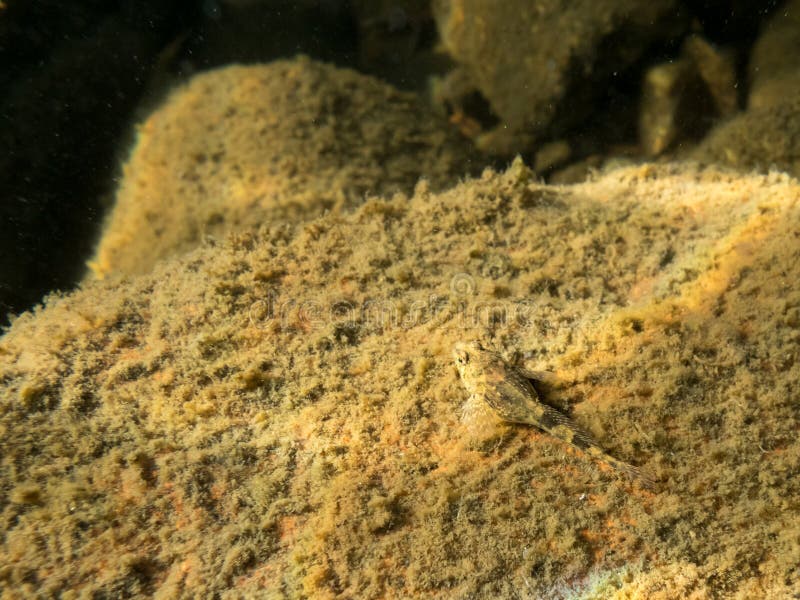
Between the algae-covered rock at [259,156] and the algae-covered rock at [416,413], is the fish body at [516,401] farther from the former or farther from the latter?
the algae-covered rock at [259,156]

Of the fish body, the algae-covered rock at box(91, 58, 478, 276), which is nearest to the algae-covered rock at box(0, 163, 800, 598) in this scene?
the fish body

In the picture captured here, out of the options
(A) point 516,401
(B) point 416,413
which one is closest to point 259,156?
(B) point 416,413

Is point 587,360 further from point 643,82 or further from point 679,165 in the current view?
point 643,82

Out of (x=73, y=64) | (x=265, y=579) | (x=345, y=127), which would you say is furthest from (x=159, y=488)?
(x=73, y=64)

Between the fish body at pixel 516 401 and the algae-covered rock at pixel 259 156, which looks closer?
the fish body at pixel 516 401

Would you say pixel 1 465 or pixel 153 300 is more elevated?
pixel 153 300

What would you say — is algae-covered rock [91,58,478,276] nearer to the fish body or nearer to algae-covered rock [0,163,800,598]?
algae-covered rock [0,163,800,598]

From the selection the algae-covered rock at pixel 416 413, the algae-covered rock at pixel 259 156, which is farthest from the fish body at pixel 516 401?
the algae-covered rock at pixel 259 156
